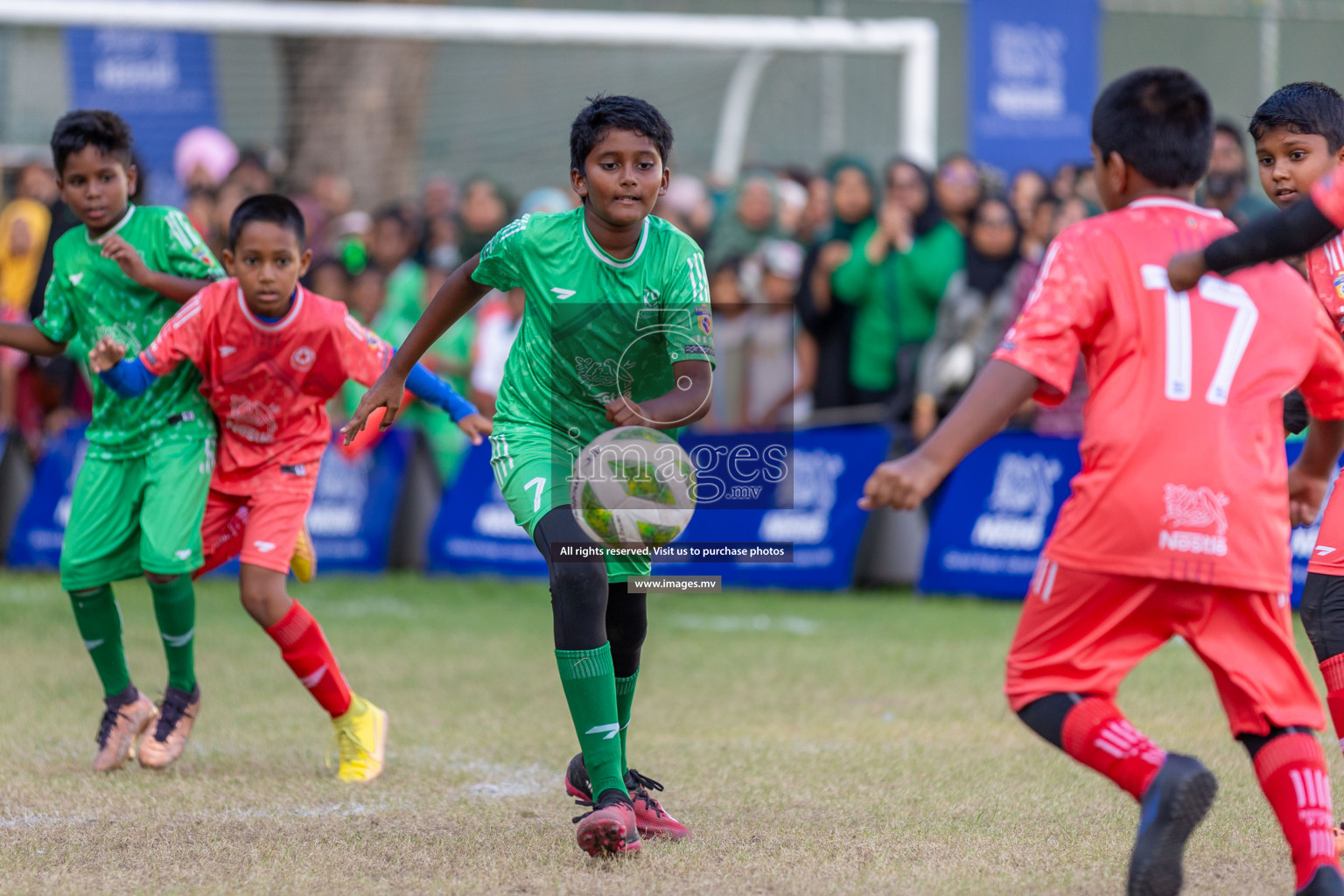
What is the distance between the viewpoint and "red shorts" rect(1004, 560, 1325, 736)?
3463 mm

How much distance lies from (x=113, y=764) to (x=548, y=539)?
86.5 inches

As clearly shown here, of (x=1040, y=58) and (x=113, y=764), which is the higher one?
(x=1040, y=58)

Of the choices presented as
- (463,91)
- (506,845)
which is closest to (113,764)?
(506,845)

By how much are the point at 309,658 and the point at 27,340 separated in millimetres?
1619

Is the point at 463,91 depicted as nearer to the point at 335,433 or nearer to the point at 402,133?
the point at 402,133

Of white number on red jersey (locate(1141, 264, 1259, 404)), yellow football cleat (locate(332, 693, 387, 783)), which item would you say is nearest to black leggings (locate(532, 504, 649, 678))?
yellow football cleat (locate(332, 693, 387, 783))

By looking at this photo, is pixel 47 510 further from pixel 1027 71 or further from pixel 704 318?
pixel 1027 71

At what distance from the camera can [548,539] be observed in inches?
176

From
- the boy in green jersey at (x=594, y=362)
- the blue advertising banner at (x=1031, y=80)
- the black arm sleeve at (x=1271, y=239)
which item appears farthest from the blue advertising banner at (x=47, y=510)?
the black arm sleeve at (x=1271, y=239)

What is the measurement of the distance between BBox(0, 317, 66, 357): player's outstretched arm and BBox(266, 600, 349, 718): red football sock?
1.42 m

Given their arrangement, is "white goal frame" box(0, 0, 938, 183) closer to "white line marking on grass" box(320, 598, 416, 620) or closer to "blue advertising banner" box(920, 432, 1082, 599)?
"blue advertising banner" box(920, 432, 1082, 599)

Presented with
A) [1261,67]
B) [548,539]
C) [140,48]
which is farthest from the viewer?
[1261,67]

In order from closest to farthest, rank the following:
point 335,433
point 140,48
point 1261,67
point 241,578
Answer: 1. point 241,578
2. point 335,433
3. point 140,48
4. point 1261,67

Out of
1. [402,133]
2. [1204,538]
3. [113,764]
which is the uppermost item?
[402,133]
